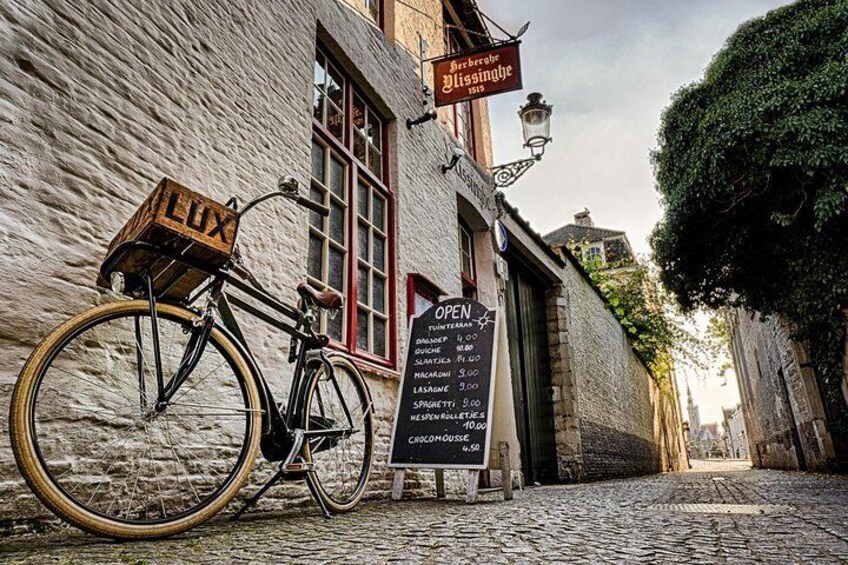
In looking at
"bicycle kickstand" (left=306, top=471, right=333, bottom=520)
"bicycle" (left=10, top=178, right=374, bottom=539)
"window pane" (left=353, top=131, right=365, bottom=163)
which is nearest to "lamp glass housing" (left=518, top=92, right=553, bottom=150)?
"window pane" (left=353, top=131, right=365, bottom=163)

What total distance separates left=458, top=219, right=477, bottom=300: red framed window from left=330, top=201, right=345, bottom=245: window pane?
9.75 feet

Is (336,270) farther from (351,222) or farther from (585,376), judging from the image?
(585,376)

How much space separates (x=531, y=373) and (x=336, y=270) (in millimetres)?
5561

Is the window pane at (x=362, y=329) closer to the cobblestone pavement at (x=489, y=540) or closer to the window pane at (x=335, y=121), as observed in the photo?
the window pane at (x=335, y=121)

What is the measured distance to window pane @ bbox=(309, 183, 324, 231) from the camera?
442 cm

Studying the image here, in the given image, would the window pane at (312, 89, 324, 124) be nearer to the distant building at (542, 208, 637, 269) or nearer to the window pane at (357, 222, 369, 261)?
the window pane at (357, 222, 369, 261)

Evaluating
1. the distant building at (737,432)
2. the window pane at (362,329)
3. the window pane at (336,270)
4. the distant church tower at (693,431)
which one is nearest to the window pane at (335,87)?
the window pane at (336,270)

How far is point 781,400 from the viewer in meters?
11.6

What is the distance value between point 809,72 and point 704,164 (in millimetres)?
1453

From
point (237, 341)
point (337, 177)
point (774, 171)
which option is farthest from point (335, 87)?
point (774, 171)

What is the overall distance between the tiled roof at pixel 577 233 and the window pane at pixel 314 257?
2663 centimetres

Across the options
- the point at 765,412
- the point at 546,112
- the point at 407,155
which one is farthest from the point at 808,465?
the point at 407,155

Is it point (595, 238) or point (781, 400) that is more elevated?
point (595, 238)

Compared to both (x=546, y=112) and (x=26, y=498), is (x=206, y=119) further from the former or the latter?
(x=546, y=112)
